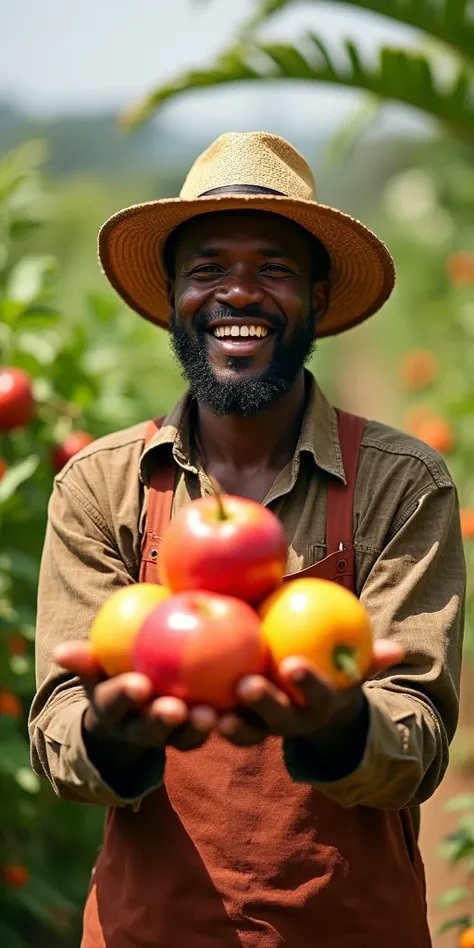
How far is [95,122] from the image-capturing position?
70.9m

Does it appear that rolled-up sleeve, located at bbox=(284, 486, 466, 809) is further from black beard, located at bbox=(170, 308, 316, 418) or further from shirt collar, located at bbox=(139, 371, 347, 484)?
black beard, located at bbox=(170, 308, 316, 418)

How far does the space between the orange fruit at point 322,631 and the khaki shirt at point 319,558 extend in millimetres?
289

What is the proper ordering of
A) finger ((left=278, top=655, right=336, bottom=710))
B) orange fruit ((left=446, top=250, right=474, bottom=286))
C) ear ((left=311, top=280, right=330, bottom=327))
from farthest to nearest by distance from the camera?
orange fruit ((left=446, top=250, right=474, bottom=286)) → ear ((left=311, top=280, right=330, bottom=327)) → finger ((left=278, top=655, right=336, bottom=710))

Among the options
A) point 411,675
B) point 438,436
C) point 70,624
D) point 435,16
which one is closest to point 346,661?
point 411,675

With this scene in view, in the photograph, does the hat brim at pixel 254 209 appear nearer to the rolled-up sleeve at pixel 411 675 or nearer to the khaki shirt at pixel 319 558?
the khaki shirt at pixel 319 558

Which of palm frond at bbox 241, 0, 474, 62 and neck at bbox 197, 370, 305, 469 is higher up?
palm frond at bbox 241, 0, 474, 62

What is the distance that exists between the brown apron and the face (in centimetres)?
35

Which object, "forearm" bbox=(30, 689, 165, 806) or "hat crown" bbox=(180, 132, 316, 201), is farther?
"hat crown" bbox=(180, 132, 316, 201)

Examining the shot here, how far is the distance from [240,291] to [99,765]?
997mm

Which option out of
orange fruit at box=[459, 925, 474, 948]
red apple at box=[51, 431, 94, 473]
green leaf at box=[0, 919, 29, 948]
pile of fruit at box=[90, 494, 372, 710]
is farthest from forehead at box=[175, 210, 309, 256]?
green leaf at box=[0, 919, 29, 948]

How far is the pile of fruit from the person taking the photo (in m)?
1.87

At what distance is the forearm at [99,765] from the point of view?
2146 millimetres

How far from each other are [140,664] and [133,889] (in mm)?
806

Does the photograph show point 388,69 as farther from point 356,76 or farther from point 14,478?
point 14,478
